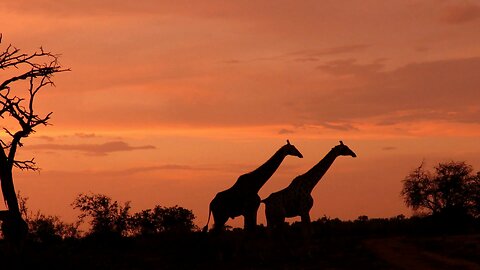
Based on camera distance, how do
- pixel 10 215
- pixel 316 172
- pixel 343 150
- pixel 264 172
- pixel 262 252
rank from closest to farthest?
pixel 262 252 → pixel 10 215 → pixel 264 172 → pixel 316 172 → pixel 343 150

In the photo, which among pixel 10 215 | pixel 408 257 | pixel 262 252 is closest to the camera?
pixel 408 257

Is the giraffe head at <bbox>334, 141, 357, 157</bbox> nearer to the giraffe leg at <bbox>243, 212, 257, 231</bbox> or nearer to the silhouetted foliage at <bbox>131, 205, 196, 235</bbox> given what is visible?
the giraffe leg at <bbox>243, 212, 257, 231</bbox>

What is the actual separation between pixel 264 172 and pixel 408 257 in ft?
21.6

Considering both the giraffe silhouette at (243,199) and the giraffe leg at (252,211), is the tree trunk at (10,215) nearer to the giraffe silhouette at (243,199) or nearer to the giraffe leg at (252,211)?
the giraffe silhouette at (243,199)

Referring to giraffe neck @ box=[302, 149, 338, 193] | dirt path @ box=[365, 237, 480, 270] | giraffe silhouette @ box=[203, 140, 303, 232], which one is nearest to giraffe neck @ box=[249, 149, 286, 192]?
giraffe silhouette @ box=[203, 140, 303, 232]

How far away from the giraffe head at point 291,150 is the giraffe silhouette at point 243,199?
5.20ft

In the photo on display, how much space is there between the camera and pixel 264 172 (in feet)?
111

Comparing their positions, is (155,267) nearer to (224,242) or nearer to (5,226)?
(224,242)

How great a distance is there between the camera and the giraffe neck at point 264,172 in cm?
3369

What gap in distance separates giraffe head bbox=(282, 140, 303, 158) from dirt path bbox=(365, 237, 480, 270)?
14.7 feet

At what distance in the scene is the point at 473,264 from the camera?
28328 millimetres

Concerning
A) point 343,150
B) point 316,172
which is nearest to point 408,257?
point 316,172

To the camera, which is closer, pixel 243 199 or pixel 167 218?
pixel 243 199

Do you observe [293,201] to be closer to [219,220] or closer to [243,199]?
[243,199]
